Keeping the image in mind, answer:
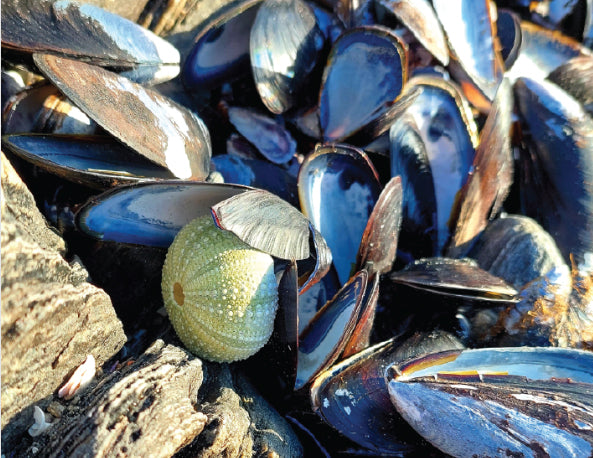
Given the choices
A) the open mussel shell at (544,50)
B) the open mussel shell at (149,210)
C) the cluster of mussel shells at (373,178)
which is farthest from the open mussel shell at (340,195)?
the open mussel shell at (544,50)

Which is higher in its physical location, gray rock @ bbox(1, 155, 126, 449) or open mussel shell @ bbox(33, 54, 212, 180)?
open mussel shell @ bbox(33, 54, 212, 180)

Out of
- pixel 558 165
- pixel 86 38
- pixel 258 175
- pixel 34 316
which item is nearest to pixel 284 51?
pixel 258 175

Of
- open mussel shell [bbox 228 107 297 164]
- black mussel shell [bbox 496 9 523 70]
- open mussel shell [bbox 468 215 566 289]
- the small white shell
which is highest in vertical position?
black mussel shell [bbox 496 9 523 70]

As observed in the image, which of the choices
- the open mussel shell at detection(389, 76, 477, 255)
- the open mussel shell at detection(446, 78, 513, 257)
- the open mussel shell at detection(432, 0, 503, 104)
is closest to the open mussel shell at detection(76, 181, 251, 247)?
the open mussel shell at detection(389, 76, 477, 255)

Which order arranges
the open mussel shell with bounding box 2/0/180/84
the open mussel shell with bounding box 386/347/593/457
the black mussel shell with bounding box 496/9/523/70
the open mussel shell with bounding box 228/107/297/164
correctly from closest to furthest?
the open mussel shell with bounding box 386/347/593/457, the open mussel shell with bounding box 2/0/180/84, the open mussel shell with bounding box 228/107/297/164, the black mussel shell with bounding box 496/9/523/70

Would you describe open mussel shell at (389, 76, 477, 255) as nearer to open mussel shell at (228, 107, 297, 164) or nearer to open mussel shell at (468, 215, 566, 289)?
open mussel shell at (468, 215, 566, 289)

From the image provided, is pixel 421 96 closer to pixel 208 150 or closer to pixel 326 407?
pixel 208 150

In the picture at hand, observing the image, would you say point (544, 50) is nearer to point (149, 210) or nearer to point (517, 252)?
point (517, 252)

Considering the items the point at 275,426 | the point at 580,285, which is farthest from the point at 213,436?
the point at 580,285
